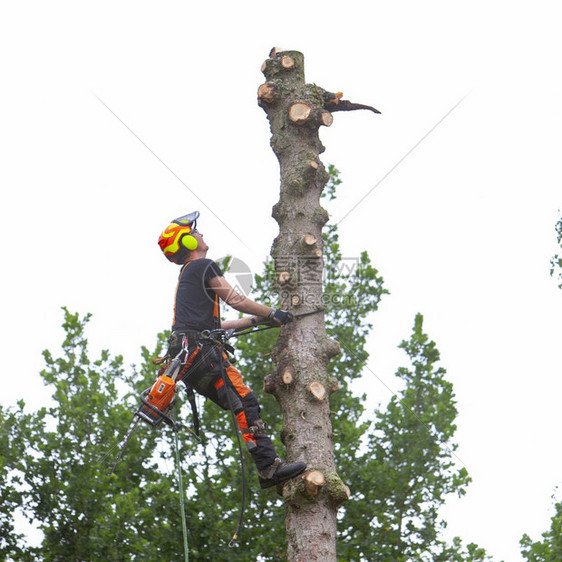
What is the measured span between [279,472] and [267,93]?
7.96 feet

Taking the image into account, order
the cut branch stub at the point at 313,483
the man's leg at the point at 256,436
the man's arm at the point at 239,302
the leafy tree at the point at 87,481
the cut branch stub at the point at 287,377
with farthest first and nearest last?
1. the leafy tree at the point at 87,481
2. the man's arm at the point at 239,302
3. the cut branch stub at the point at 287,377
4. the man's leg at the point at 256,436
5. the cut branch stub at the point at 313,483

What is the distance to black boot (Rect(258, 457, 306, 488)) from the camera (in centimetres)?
390

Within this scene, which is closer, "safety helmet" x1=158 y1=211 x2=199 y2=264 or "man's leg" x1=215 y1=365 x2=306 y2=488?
"man's leg" x1=215 y1=365 x2=306 y2=488

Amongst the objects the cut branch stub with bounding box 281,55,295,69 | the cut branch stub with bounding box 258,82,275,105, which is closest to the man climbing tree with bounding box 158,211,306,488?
the cut branch stub with bounding box 258,82,275,105

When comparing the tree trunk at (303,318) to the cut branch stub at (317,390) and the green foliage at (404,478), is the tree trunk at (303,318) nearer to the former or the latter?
the cut branch stub at (317,390)

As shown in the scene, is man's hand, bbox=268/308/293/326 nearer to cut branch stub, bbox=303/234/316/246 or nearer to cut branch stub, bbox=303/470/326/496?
cut branch stub, bbox=303/234/316/246

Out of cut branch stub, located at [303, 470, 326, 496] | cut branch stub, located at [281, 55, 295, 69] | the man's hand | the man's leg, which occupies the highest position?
cut branch stub, located at [281, 55, 295, 69]

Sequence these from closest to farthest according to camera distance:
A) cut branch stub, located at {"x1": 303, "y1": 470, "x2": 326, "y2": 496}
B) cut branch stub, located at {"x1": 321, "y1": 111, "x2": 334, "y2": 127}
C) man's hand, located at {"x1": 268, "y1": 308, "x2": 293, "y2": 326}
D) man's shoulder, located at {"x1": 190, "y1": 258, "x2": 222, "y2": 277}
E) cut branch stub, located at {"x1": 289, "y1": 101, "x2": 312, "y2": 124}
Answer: cut branch stub, located at {"x1": 303, "y1": 470, "x2": 326, "y2": 496} → man's hand, located at {"x1": 268, "y1": 308, "x2": 293, "y2": 326} → man's shoulder, located at {"x1": 190, "y1": 258, "x2": 222, "y2": 277} → cut branch stub, located at {"x1": 289, "y1": 101, "x2": 312, "y2": 124} → cut branch stub, located at {"x1": 321, "y1": 111, "x2": 334, "y2": 127}

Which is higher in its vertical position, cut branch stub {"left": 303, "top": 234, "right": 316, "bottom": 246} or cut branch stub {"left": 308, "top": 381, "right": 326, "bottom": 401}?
cut branch stub {"left": 303, "top": 234, "right": 316, "bottom": 246}

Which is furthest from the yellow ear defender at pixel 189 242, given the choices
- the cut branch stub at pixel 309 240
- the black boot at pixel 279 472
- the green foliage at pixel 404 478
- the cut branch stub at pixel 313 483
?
the green foliage at pixel 404 478

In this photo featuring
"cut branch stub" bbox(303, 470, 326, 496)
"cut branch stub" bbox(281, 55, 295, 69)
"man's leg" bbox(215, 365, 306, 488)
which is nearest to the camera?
"cut branch stub" bbox(303, 470, 326, 496)

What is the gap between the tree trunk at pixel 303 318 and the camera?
3830mm

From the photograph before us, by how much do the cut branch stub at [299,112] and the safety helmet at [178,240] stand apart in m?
0.94

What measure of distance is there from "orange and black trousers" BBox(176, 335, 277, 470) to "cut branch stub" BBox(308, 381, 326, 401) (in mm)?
446
